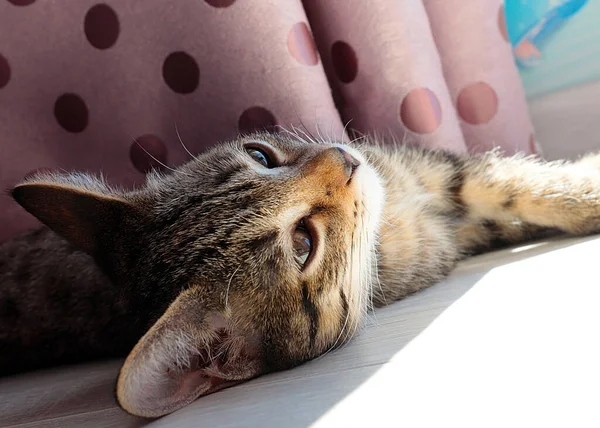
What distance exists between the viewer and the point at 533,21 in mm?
2033

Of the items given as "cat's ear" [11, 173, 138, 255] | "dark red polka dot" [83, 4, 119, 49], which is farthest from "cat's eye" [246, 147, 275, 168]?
"dark red polka dot" [83, 4, 119, 49]

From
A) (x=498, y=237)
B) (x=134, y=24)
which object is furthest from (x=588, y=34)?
(x=134, y=24)

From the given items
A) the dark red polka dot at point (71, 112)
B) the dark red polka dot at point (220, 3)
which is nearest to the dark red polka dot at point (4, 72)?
the dark red polka dot at point (71, 112)

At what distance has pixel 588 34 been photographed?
199 cm

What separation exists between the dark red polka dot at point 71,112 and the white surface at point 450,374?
0.94 meters

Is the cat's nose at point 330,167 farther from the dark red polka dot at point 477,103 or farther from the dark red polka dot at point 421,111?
the dark red polka dot at point 477,103

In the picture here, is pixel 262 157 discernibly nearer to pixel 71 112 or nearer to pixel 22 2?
pixel 71 112

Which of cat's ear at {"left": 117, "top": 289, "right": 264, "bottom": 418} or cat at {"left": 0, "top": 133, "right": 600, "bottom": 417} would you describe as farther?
cat at {"left": 0, "top": 133, "right": 600, "bottom": 417}

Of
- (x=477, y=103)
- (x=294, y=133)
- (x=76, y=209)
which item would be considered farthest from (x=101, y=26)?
(x=477, y=103)

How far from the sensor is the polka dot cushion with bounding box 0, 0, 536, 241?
5.66 ft

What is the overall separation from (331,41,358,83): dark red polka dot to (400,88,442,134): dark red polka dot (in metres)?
0.21

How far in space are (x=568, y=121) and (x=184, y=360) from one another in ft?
5.83

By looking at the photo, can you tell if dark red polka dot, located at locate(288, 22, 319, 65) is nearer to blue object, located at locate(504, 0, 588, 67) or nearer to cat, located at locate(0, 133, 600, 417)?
cat, located at locate(0, 133, 600, 417)

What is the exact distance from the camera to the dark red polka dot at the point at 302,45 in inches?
67.1
